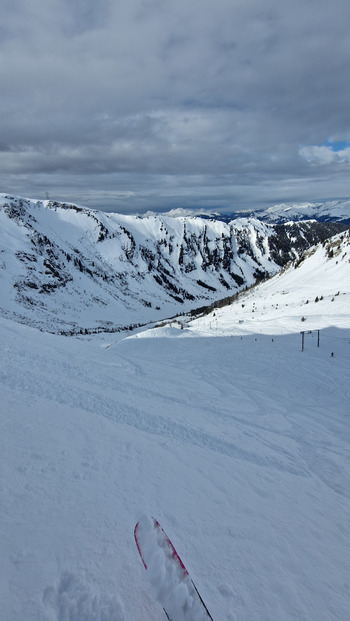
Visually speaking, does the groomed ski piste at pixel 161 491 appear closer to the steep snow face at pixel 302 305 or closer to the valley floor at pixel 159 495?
the valley floor at pixel 159 495

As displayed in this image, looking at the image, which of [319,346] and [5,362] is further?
[319,346]

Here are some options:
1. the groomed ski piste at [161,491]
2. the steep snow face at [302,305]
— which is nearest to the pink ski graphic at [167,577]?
the groomed ski piste at [161,491]

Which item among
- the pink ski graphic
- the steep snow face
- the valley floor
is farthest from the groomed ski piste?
the steep snow face

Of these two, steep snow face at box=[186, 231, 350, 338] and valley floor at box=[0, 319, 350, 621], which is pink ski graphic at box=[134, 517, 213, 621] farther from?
steep snow face at box=[186, 231, 350, 338]

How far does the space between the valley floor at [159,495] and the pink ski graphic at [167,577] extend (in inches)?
9.1

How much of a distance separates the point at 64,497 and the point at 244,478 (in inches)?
217

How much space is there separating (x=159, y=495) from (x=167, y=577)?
2.22m

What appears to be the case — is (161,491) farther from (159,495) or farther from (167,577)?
(167,577)

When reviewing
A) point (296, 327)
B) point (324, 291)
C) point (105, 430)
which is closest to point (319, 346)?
point (296, 327)

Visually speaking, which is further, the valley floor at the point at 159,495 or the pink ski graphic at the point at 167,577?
the valley floor at the point at 159,495

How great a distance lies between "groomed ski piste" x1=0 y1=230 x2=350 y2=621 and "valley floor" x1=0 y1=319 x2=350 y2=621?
3cm

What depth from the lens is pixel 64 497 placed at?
650 centimetres

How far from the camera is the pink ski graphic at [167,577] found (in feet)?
15.4

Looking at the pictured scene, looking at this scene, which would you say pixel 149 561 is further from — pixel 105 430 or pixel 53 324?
pixel 53 324
